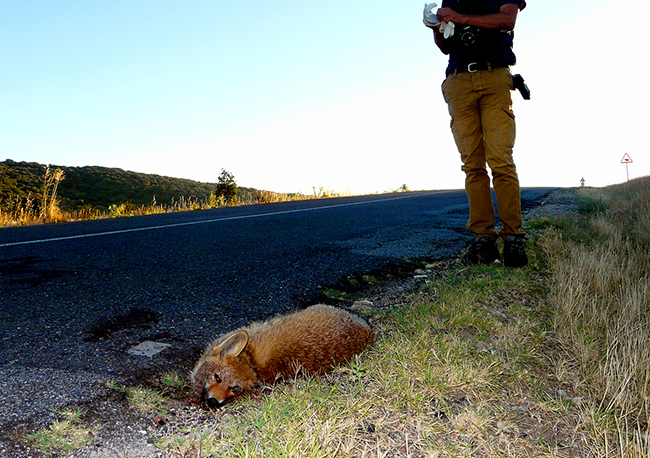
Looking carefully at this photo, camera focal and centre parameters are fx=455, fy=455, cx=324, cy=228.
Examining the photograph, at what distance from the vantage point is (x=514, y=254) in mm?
4422

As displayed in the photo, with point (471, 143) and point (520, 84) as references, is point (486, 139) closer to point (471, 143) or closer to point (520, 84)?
point (471, 143)

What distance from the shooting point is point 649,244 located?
543cm

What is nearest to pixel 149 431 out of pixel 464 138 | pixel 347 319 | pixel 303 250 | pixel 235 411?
pixel 235 411

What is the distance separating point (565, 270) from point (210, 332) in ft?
9.70

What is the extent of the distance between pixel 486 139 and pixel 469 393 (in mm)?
2991

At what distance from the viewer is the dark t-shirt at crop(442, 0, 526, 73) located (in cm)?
434

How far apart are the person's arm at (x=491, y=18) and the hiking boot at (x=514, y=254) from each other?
79.5 inches

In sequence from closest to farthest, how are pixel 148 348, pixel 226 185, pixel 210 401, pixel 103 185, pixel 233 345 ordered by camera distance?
1. pixel 210 401
2. pixel 233 345
3. pixel 148 348
4. pixel 226 185
5. pixel 103 185

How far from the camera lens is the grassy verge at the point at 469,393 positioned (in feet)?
5.87

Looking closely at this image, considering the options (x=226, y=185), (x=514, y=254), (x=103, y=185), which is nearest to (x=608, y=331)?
(x=514, y=254)

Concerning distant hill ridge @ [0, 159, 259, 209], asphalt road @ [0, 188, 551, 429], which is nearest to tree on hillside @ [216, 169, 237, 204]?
distant hill ridge @ [0, 159, 259, 209]

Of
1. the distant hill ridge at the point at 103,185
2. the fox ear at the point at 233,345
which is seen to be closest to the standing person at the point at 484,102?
the fox ear at the point at 233,345

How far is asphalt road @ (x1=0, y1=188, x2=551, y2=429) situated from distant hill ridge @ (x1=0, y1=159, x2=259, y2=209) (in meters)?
37.6

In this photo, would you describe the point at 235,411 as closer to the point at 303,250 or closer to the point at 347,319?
the point at 347,319
